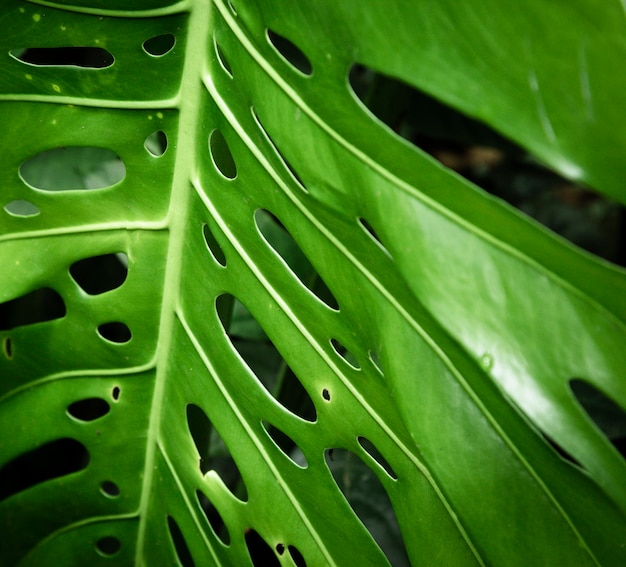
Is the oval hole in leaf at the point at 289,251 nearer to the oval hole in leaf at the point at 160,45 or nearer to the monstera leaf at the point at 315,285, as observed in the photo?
the monstera leaf at the point at 315,285

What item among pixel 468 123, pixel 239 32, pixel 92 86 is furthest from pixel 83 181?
pixel 468 123

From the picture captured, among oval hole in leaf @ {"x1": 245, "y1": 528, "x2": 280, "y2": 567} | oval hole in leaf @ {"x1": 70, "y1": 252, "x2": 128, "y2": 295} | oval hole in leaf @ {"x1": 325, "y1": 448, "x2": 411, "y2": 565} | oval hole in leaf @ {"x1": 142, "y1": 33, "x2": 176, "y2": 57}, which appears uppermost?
oval hole in leaf @ {"x1": 70, "y1": 252, "x2": 128, "y2": 295}

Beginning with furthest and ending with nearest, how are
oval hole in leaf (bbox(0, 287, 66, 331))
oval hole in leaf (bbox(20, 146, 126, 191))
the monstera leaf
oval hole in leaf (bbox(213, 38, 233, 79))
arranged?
oval hole in leaf (bbox(0, 287, 66, 331))
oval hole in leaf (bbox(20, 146, 126, 191))
oval hole in leaf (bbox(213, 38, 233, 79))
the monstera leaf

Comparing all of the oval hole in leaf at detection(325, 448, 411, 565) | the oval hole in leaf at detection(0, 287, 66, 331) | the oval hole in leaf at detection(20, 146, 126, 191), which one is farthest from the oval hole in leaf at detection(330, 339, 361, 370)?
the oval hole in leaf at detection(0, 287, 66, 331)

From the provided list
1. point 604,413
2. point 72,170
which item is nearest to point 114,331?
point 72,170

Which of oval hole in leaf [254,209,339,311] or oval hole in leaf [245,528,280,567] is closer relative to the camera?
oval hole in leaf [254,209,339,311]

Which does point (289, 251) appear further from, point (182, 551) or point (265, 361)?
point (182, 551)

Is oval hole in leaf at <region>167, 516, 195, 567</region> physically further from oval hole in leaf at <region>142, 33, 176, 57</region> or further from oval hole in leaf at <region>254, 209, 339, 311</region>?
oval hole in leaf at <region>142, 33, 176, 57</region>

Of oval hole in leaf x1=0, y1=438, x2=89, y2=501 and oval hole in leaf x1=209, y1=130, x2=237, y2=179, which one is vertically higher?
oval hole in leaf x1=0, y1=438, x2=89, y2=501

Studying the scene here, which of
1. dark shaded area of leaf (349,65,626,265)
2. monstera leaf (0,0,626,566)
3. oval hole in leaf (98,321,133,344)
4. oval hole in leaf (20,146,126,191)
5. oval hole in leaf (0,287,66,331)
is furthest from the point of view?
oval hole in leaf (98,321,133,344)
